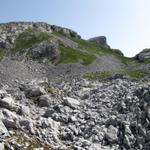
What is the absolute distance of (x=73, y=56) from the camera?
3989 inches

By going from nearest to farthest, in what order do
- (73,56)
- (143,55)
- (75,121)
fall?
1. (75,121)
2. (73,56)
3. (143,55)

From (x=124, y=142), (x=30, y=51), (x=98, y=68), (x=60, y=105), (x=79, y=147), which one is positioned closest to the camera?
(x=79, y=147)

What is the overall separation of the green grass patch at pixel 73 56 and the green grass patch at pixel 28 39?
10222 mm

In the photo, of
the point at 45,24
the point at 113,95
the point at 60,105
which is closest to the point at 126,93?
the point at 113,95

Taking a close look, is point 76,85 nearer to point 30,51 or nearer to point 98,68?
point 98,68

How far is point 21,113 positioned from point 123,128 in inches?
333

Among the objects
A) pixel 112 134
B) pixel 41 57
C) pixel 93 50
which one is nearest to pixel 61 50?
pixel 41 57

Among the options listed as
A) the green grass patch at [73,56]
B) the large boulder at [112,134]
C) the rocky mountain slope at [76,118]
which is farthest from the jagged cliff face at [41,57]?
the large boulder at [112,134]

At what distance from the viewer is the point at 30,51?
10169 centimetres

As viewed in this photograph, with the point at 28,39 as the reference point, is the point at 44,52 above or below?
below

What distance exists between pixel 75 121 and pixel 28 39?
89211mm

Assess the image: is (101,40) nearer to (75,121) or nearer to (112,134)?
(75,121)

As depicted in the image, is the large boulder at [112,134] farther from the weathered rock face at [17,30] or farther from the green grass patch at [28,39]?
the weathered rock face at [17,30]

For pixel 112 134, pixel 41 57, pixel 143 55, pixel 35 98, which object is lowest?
pixel 112 134
